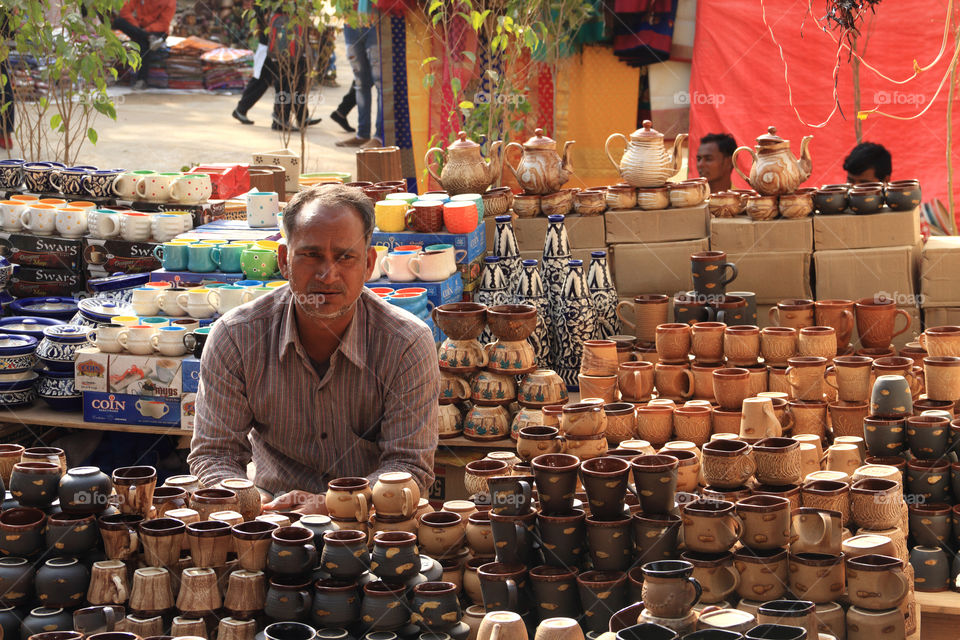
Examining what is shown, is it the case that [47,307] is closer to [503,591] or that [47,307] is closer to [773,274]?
[773,274]

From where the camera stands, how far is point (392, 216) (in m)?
4.55

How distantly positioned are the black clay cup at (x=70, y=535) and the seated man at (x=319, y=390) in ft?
2.07

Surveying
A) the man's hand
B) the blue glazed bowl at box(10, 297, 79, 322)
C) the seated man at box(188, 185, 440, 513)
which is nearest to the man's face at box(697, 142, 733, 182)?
the blue glazed bowl at box(10, 297, 79, 322)

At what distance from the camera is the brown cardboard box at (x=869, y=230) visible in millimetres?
4547

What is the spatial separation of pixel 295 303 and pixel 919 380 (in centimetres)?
217

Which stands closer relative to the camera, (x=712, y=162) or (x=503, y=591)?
(x=503, y=591)

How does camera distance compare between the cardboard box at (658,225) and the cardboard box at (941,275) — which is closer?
the cardboard box at (941,275)

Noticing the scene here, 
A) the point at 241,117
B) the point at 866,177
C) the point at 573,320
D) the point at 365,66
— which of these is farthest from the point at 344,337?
the point at 241,117

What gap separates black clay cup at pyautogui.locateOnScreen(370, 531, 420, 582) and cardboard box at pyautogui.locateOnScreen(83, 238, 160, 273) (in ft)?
10.8

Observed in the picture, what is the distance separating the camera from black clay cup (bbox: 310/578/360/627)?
6.05 ft

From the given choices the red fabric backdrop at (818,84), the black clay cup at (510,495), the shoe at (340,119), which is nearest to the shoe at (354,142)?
the shoe at (340,119)

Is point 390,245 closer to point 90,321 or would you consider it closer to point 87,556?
point 90,321

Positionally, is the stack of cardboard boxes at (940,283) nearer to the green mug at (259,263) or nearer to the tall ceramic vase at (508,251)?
the tall ceramic vase at (508,251)

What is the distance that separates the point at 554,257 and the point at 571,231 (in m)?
0.39
